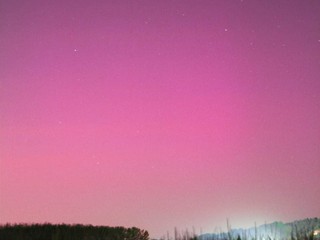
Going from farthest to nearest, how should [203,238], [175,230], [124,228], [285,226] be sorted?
[285,226] → [124,228] → [203,238] → [175,230]

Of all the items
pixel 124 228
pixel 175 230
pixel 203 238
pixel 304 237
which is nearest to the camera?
pixel 304 237

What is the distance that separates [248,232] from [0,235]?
792 centimetres

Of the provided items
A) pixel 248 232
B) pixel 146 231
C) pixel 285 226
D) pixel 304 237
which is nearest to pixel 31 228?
pixel 146 231

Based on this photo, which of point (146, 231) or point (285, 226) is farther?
point (285, 226)

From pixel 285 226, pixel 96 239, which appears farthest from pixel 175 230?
pixel 285 226

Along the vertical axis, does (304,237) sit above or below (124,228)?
below

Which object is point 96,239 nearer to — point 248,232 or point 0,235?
point 0,235

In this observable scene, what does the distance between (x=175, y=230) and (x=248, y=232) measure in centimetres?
352

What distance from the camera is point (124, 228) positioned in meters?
20.7

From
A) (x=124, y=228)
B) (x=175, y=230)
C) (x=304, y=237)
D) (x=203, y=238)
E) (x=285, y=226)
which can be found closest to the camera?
(x=304, y=237)

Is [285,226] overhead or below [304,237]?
overhead

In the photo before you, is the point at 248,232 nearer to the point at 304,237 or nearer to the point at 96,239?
the point at 304,237

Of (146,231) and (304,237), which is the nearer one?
(304,237)

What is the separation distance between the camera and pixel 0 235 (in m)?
15.0
